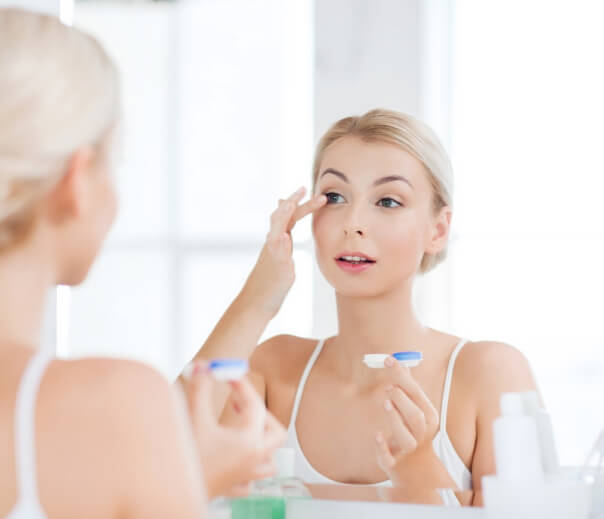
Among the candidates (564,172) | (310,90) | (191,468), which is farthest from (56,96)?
(564,172)

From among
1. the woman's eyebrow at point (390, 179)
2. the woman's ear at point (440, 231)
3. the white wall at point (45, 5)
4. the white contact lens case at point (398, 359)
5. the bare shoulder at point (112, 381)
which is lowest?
the white contact lens case at point (398, 359)

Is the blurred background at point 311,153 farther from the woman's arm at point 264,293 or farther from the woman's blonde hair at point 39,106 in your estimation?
the woman's blonde hair at point 39,106

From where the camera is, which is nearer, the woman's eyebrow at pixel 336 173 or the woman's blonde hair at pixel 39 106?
the woman's blonde hair at pixel 39 106

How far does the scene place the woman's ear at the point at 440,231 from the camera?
3.23 ft

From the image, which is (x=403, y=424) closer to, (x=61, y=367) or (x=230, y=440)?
(x=230, y=440)

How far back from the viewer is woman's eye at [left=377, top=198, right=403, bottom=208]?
99 cm

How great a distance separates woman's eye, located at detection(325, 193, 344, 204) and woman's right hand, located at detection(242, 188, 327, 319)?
0.8 inches

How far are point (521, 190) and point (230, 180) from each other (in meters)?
0.40

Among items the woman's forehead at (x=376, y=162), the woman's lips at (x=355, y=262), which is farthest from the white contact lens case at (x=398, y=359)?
the woman's forehead at (x=376, y=162)

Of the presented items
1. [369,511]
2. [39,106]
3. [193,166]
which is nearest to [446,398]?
[369,511]

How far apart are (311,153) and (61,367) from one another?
1.73 ft

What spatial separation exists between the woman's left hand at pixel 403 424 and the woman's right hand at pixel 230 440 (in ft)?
0.85

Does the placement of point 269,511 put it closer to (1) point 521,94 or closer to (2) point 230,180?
(2) point 230,180

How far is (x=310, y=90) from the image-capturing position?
1053 mm
